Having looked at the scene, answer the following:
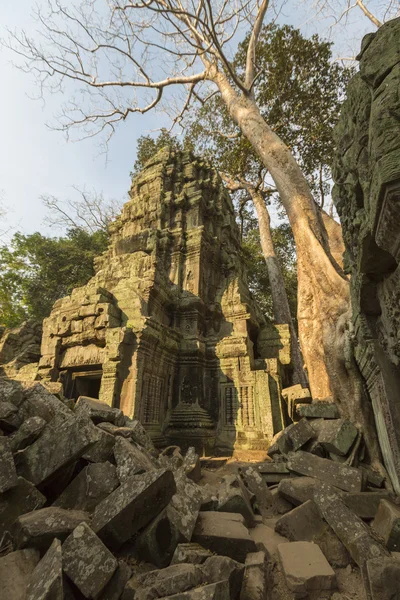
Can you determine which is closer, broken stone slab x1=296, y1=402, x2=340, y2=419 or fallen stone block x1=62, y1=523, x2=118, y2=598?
fallen stone block x1=62, y1=523, x2=118, y2=598

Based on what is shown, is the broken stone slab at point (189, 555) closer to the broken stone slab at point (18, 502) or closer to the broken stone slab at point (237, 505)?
the broken stone slab at point (237, 505)

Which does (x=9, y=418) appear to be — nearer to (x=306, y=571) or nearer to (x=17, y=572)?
(x=17, y=572)

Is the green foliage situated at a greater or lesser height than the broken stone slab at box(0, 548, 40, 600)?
greater

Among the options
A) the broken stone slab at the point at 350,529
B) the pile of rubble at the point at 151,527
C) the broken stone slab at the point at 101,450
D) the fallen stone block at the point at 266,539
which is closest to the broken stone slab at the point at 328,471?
the pile of rubble at the point at 151,527

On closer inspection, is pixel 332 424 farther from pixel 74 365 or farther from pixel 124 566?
pixel 74 365

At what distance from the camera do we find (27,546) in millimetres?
1781

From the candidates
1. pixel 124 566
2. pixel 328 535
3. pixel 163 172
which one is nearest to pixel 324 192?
pixel 163 172

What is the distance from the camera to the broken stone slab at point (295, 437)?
14.1 ft

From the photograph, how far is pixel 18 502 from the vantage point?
2.04 m

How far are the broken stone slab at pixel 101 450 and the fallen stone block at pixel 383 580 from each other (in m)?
2.08

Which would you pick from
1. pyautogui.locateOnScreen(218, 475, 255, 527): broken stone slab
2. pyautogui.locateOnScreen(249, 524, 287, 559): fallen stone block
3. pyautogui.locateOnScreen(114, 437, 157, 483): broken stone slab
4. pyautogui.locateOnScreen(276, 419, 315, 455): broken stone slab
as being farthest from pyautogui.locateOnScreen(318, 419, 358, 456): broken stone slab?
pyautogui.locateOnScreen(114, 437, 157, 483): broken stone slab

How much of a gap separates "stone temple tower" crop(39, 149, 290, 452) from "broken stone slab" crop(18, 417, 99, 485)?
→ 156 inches

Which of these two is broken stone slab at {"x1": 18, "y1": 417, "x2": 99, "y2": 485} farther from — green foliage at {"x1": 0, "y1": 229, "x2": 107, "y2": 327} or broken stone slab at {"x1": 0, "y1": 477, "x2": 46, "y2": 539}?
green foliage at {"x1": 0, "y1": 229, "x2": 107, "y2": 327}

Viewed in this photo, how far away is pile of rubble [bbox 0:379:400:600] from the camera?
1.67 meters
